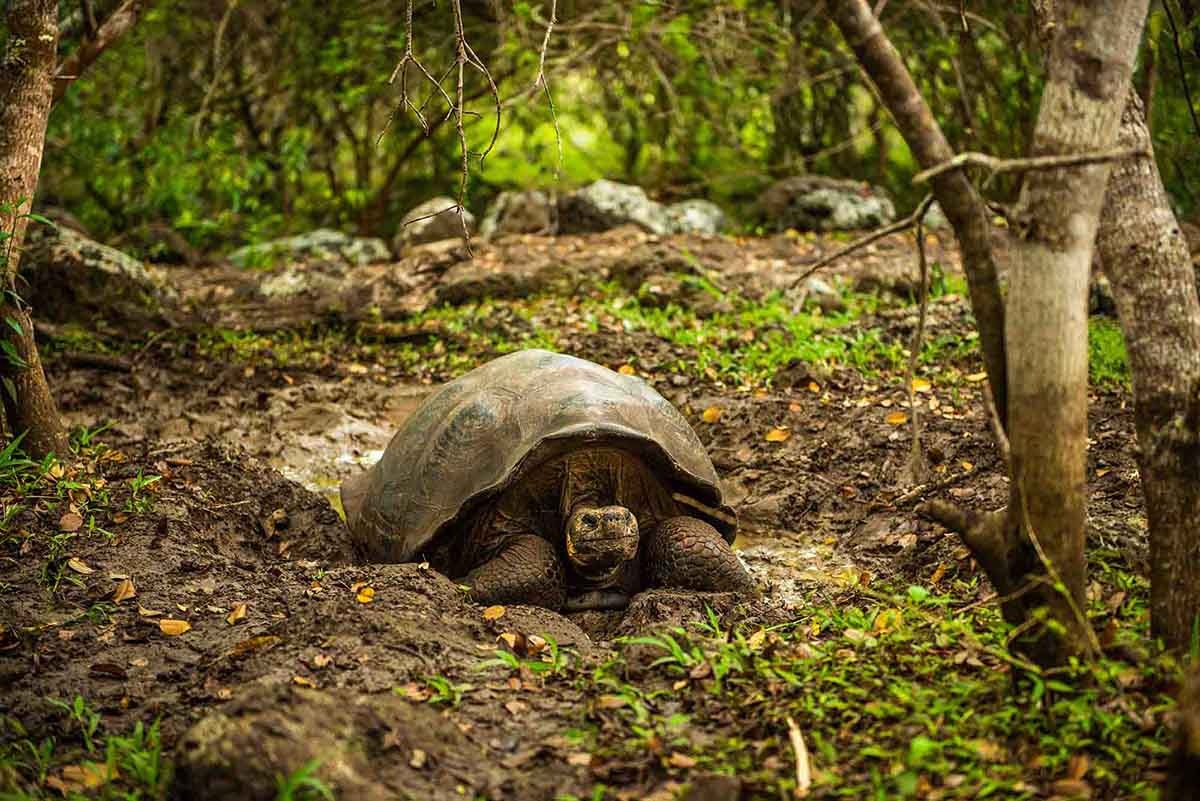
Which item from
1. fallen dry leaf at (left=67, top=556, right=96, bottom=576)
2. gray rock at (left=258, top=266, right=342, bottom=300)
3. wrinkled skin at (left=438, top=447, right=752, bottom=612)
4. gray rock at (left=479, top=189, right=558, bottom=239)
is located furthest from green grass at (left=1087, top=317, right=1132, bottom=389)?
gray rock at (left=258, top=266, right=342, bottom=300)

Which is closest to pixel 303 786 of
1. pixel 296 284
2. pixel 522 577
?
pixel 522 577

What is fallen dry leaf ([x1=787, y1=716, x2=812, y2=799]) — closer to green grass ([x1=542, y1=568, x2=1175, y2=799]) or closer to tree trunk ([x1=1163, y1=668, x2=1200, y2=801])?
Answer: green grass ([x1=542, y1=568, x2=1175, y2=799])

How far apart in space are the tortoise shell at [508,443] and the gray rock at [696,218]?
5.57m

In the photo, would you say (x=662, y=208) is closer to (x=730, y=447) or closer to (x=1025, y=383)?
(x=730, y=447)

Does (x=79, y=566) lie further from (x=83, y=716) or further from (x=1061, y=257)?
(x=1061, y=257)

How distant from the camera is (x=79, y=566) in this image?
4.01 metres

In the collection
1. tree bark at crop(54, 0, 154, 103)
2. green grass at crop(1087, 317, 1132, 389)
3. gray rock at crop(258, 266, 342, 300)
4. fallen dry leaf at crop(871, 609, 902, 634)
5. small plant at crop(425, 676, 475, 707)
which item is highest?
tree bark at crop(54, 0, 154, 103)

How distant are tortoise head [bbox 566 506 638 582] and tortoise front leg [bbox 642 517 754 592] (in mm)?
164

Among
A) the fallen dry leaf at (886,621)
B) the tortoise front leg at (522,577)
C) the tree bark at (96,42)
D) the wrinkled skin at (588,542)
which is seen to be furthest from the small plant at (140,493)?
the fallen dry leaf at (886,621)

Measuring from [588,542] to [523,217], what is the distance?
6.55 metres

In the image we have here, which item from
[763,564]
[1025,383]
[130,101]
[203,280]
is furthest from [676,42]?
[1025,383]

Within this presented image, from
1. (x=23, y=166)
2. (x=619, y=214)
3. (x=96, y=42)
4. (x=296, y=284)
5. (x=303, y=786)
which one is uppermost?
(x=96, y=42)

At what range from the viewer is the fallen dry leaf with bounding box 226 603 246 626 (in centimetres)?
366

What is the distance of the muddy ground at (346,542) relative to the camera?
268 cm
